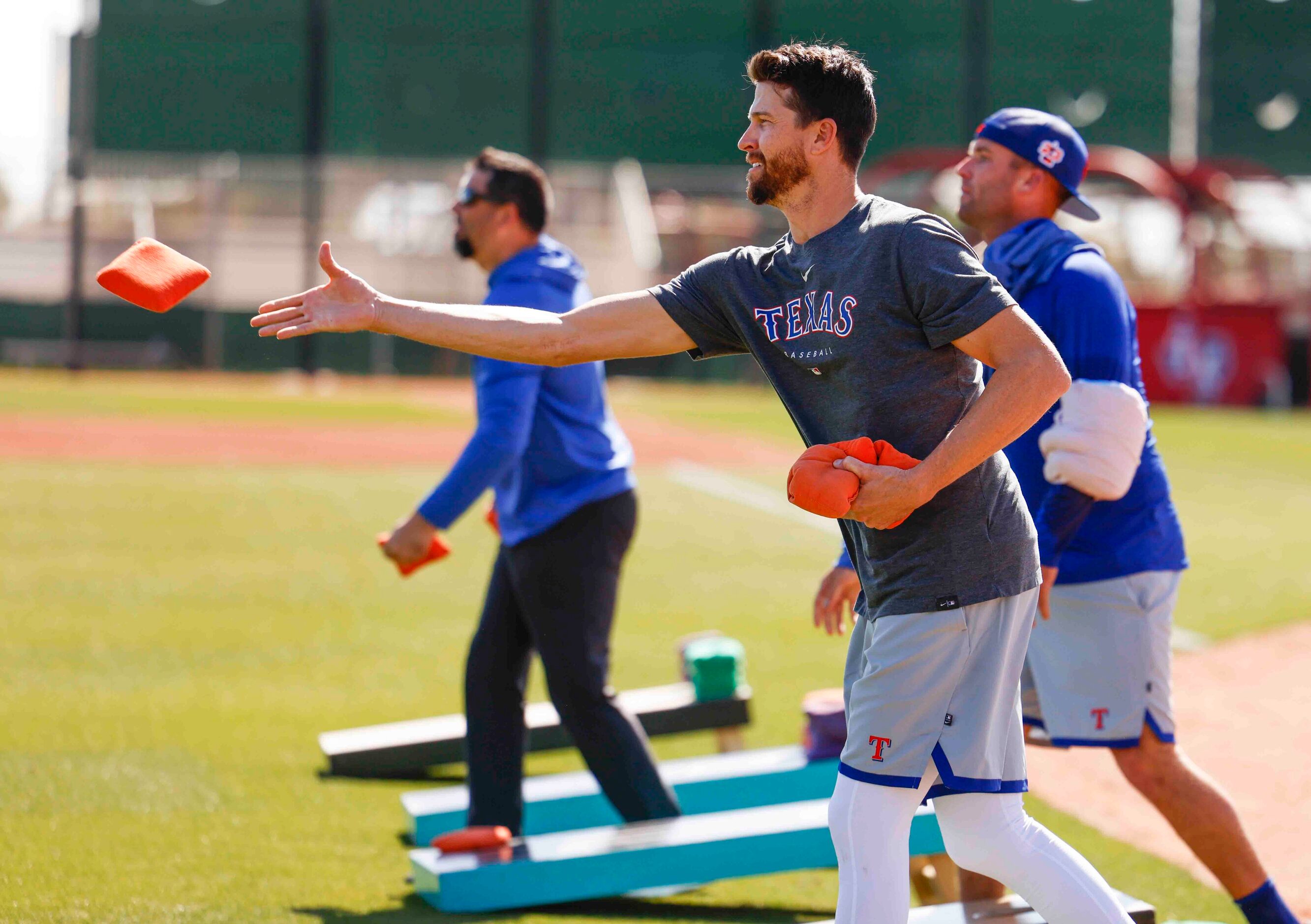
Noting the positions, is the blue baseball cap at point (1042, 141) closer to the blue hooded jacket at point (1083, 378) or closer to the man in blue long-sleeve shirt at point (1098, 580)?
the man in blue long-sleeve shirt at point (1098, 580)

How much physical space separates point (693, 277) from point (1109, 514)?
1.46 m

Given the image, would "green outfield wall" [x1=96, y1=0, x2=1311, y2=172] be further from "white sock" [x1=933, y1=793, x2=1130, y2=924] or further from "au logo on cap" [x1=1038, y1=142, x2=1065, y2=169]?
"white sock" [x1=933, y1=793, x2=1130, y2=924]

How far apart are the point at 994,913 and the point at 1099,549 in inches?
38.9

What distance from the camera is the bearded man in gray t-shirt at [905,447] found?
2938 mm

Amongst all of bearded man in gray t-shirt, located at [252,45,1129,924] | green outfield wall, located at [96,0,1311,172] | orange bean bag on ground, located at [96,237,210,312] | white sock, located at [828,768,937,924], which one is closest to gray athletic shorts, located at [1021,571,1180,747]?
bearded man in gray t-shirt, located at [252,45,1129,924]

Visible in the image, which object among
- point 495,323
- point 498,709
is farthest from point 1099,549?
point 498,709

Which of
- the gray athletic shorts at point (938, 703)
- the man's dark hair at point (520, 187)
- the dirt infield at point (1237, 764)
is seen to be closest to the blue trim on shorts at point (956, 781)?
the gray athletic shorts at point (938, 703)

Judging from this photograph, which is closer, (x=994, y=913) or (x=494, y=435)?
(x=994, y=913)

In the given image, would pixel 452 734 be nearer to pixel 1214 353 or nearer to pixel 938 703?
pixel 938 703

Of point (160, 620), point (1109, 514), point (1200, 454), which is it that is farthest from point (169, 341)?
point (1109, 514)

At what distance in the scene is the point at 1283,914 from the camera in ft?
12.9

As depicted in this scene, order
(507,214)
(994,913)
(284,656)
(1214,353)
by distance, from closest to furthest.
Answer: (994,913) < (507,214) < (284,656) < (1214,353)

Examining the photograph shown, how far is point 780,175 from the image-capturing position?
3.13m

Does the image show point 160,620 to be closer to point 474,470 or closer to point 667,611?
point 667,611
